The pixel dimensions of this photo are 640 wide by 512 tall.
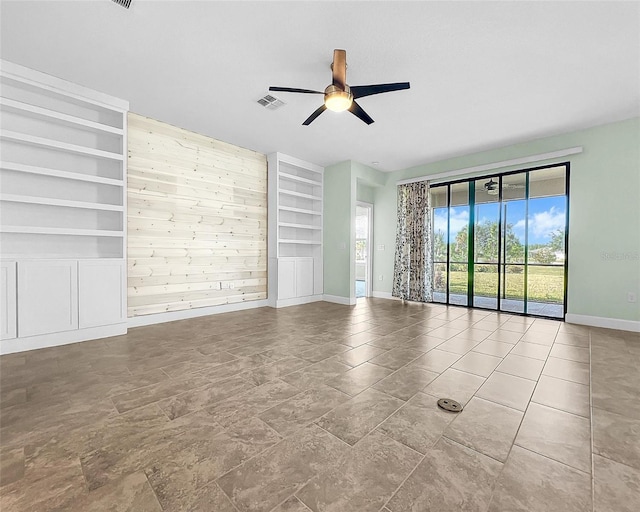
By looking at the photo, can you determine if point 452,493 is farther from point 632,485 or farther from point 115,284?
point 115,284

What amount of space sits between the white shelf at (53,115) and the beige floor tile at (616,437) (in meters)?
5.41

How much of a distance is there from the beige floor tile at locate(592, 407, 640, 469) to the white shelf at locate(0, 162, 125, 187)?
200 inches

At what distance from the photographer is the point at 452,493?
50.5 inches

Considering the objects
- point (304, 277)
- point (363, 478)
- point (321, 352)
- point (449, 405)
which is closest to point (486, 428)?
point (449, 405)

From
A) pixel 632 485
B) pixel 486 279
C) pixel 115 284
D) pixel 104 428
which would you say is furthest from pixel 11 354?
pixel 486 279

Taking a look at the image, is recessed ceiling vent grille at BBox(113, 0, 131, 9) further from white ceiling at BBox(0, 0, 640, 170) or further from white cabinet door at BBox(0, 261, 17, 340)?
white cabinet door at BBox(0, 261, 17, 340)

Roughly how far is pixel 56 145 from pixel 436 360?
190 inches

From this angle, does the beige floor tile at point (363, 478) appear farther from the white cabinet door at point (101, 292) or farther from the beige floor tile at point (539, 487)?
the white cabinet door at point (101, 292)

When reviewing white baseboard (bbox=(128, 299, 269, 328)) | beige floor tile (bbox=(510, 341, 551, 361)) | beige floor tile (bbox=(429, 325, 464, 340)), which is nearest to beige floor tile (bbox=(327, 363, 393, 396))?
beige floor tile (bbox=(429, 325, 464, 340))

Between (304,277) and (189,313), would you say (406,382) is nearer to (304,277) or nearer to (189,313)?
(189,313)

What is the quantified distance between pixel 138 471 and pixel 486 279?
20.6 feet

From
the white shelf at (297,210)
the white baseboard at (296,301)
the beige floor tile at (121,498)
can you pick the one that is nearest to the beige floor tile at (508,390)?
the beige floor tile at (121,498)

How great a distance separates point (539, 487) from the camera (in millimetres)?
1322

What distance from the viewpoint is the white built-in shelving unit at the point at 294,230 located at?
5.77 meters
